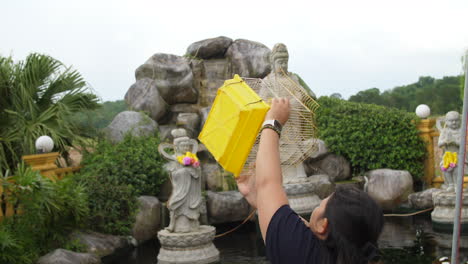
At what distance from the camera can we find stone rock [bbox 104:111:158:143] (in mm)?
9422

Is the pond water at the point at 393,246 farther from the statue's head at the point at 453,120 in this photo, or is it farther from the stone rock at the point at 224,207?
the statue's head at the point at 453,120

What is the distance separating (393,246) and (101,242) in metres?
3.95

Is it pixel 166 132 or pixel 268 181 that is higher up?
pixel 268 181

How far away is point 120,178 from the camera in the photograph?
7.76m

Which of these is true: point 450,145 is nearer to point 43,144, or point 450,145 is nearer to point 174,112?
point 43,144

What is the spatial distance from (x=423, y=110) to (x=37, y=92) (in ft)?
23.4

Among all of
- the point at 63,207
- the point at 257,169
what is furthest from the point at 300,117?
the point at 257,169

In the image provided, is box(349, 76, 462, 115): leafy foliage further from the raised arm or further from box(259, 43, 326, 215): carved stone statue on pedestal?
the raised arm

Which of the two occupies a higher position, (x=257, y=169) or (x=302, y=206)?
(x=257, y=169)

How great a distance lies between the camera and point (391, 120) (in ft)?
31.9

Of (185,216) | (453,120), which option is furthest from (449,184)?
(185,216)

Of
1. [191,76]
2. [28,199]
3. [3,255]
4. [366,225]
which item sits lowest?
[3,255]

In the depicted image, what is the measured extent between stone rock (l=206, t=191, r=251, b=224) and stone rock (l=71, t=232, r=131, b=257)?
5.54 ft

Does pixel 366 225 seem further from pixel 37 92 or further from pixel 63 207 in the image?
pixel 37 92
